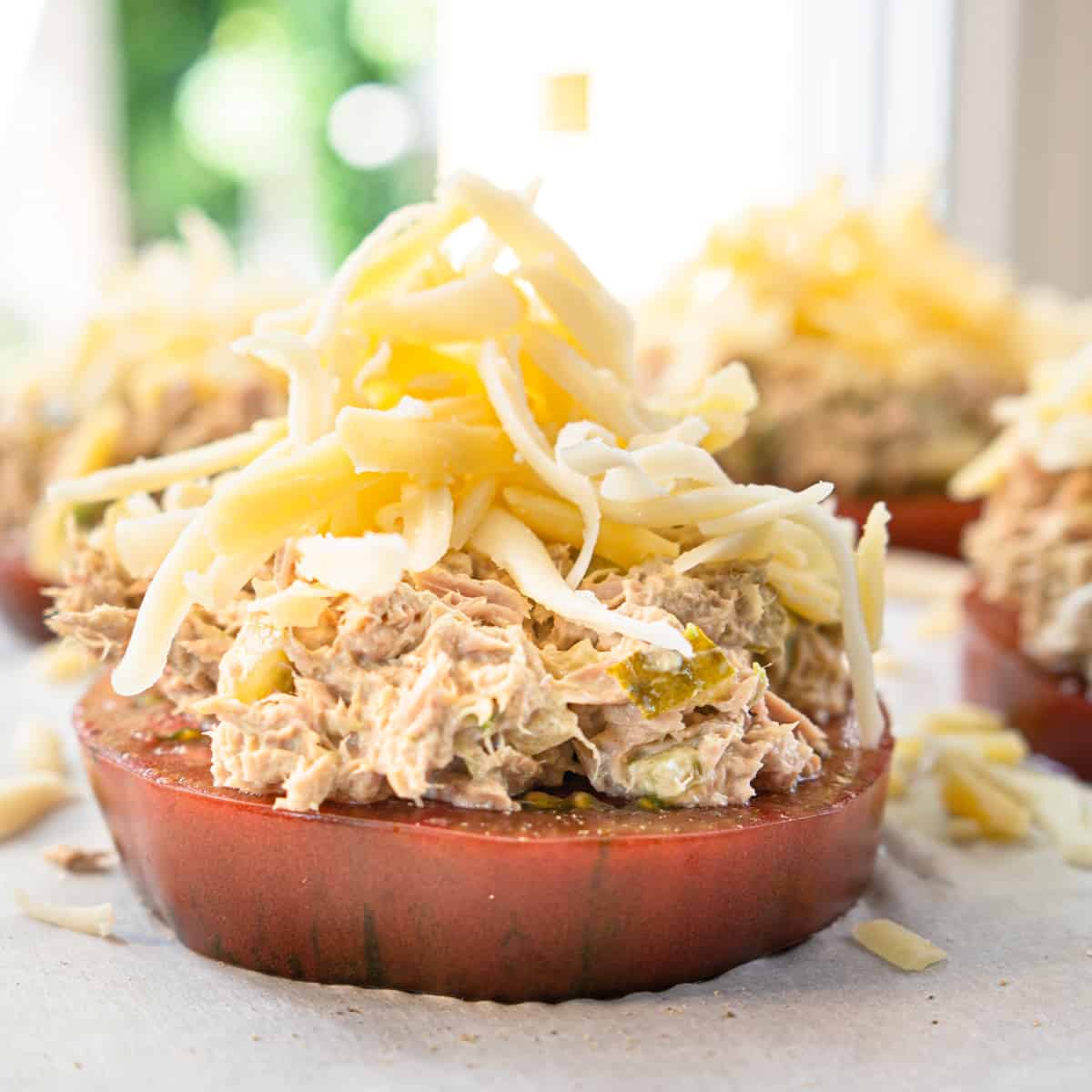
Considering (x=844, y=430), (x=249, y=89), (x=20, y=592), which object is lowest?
(x=20, y=592)

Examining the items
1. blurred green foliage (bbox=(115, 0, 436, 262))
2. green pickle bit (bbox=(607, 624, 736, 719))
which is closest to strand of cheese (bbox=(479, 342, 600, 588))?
green pickle bit (bbox=(607, 624, 736, 719))

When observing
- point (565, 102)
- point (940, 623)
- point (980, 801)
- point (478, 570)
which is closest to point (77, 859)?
point (478, 570)

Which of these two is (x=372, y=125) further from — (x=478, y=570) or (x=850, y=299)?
(x=478, y=570)

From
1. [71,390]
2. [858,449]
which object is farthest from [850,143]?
[71,390]

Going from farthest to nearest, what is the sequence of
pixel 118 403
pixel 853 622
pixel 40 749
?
pixel 118 403
pixel 40 749
pixel 853 622

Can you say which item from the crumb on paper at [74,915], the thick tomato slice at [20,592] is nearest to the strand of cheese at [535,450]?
the crumb on paper at [74,915]

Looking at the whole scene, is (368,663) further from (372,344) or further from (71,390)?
(71,390)

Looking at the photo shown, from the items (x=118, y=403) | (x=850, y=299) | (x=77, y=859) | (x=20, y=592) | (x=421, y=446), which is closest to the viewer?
(x=421, y=446)
